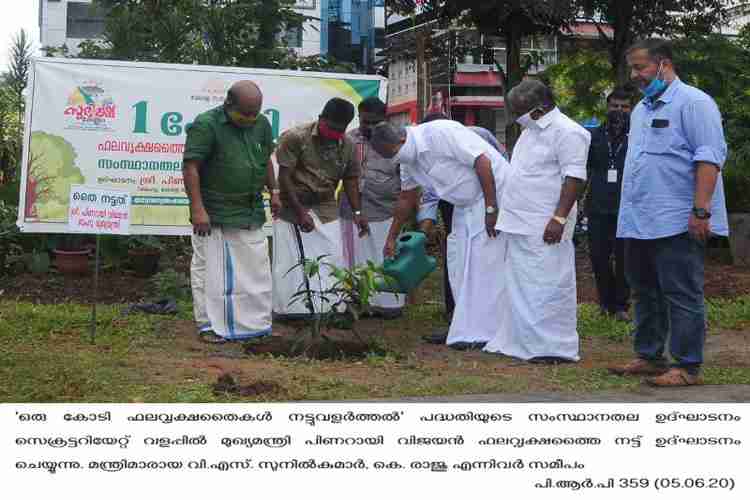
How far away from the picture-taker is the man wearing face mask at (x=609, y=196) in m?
8.73

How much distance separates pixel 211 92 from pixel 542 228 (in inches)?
174

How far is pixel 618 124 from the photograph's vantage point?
872 centimetres

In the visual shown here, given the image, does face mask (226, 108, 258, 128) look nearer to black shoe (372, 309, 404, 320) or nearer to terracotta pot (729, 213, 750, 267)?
black shoe (372, 309, 404, 320)

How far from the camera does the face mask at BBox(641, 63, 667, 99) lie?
6.07 meters

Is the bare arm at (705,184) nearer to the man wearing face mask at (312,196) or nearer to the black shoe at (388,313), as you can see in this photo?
the man wearing face mask at (312,196)

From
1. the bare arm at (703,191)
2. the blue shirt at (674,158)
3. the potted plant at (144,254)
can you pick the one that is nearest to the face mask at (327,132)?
the blue shirt at (674,158)

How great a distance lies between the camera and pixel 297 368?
6.61m

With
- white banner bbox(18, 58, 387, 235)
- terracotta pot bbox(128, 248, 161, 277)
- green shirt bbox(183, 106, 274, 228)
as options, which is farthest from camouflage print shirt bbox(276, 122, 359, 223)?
terracotta pot bbox(128, 248, 161, 277)

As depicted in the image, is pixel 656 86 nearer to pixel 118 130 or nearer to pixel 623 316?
pixel 623 316

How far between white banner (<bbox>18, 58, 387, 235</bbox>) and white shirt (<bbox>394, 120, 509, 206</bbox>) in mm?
2687

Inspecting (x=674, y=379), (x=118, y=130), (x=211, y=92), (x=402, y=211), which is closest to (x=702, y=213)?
(x=674, y=379)
